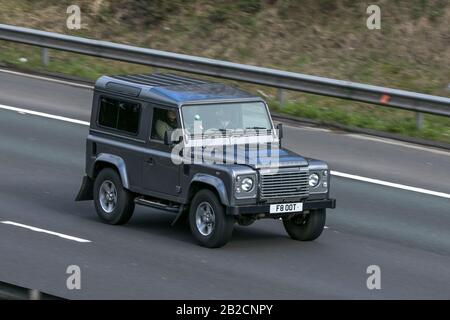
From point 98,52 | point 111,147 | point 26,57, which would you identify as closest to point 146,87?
point 111,147

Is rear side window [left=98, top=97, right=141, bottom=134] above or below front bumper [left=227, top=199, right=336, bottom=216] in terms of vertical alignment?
above

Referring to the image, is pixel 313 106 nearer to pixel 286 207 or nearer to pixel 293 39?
pixel 293 39

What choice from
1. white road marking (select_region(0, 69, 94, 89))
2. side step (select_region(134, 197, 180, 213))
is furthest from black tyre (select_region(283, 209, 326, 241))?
white road marking (select_region(0, 69, 94, 89))

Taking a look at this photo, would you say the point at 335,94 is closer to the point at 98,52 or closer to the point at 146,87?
the point at 98,52

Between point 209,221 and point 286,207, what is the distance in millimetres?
947

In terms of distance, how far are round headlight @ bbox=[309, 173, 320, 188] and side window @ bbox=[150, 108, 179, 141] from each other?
1.80 m

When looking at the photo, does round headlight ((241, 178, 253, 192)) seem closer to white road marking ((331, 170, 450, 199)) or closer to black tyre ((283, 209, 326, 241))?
black tyre ((283, 209, 326, 241))

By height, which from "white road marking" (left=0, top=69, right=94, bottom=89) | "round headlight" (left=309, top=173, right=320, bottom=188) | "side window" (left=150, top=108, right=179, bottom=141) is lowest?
"round headlight" (left=309, top=173, right=320, bottom=188)

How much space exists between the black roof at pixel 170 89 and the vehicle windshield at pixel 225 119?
0.34 ft

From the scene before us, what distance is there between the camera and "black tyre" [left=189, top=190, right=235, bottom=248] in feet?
45.4

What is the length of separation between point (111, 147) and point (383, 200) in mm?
4270

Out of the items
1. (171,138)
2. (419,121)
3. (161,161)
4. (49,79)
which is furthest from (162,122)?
(49,79)

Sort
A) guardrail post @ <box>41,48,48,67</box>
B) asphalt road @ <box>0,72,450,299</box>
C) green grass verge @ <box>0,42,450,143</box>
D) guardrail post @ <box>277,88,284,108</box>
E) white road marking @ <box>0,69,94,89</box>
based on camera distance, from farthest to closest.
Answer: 1. guardrail post @ <box>41,48,48,67</box>
2. white road marking @ <box>0,69,94,89</box>
3. guardrail post @ <box>277,88,284,108</box>
4. green grass verge @ <box>0,42,450,143</box>
5. asphalt road @ <box>0,72,450,299</box>

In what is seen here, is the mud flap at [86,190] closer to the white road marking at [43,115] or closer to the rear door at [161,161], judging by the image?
the rear door at [161,161]
